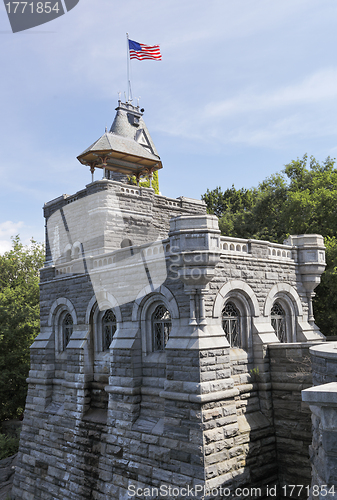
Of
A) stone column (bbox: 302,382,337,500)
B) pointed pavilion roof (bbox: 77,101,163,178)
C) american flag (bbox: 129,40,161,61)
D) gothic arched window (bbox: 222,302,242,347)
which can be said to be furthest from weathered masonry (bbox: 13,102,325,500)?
american flag (bbox: 129,40,161,61)

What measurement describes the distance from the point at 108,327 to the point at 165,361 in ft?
11.4

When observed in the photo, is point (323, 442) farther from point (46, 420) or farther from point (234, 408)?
point (46, 420)

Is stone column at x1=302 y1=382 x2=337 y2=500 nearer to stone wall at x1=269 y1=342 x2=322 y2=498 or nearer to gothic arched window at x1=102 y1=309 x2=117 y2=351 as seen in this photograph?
stone wall at x1=269 y1=342 x2=322 y2=498

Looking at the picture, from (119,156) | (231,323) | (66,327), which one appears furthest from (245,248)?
(119,156)

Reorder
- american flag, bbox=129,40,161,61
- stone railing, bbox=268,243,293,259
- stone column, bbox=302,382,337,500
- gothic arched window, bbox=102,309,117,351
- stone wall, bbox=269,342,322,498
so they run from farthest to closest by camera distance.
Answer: american flag, bbox=129,40,161,61, gothic arched window, bbox=102,309,117,351, stone railing, bbox=268,243,293,259, stone wall, bbox=269,342,322,498, stone column, bbox=302,382,337,500

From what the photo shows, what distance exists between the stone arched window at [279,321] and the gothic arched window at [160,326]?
3.89m

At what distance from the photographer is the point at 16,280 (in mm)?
33188

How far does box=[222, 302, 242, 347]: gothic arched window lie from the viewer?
1283cm

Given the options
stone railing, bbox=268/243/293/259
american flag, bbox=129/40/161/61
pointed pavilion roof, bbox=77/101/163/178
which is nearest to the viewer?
stone railing, bbox=268/243/293/259

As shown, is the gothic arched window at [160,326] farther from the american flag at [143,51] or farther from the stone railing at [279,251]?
the american flag at [143,51]

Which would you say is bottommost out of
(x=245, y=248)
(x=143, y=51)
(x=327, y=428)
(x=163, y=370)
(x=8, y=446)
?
(x=8, y=446)

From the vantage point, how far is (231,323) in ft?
42.6

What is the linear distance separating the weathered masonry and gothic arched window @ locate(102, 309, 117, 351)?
4 cm

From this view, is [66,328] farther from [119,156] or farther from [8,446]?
[8,446]
